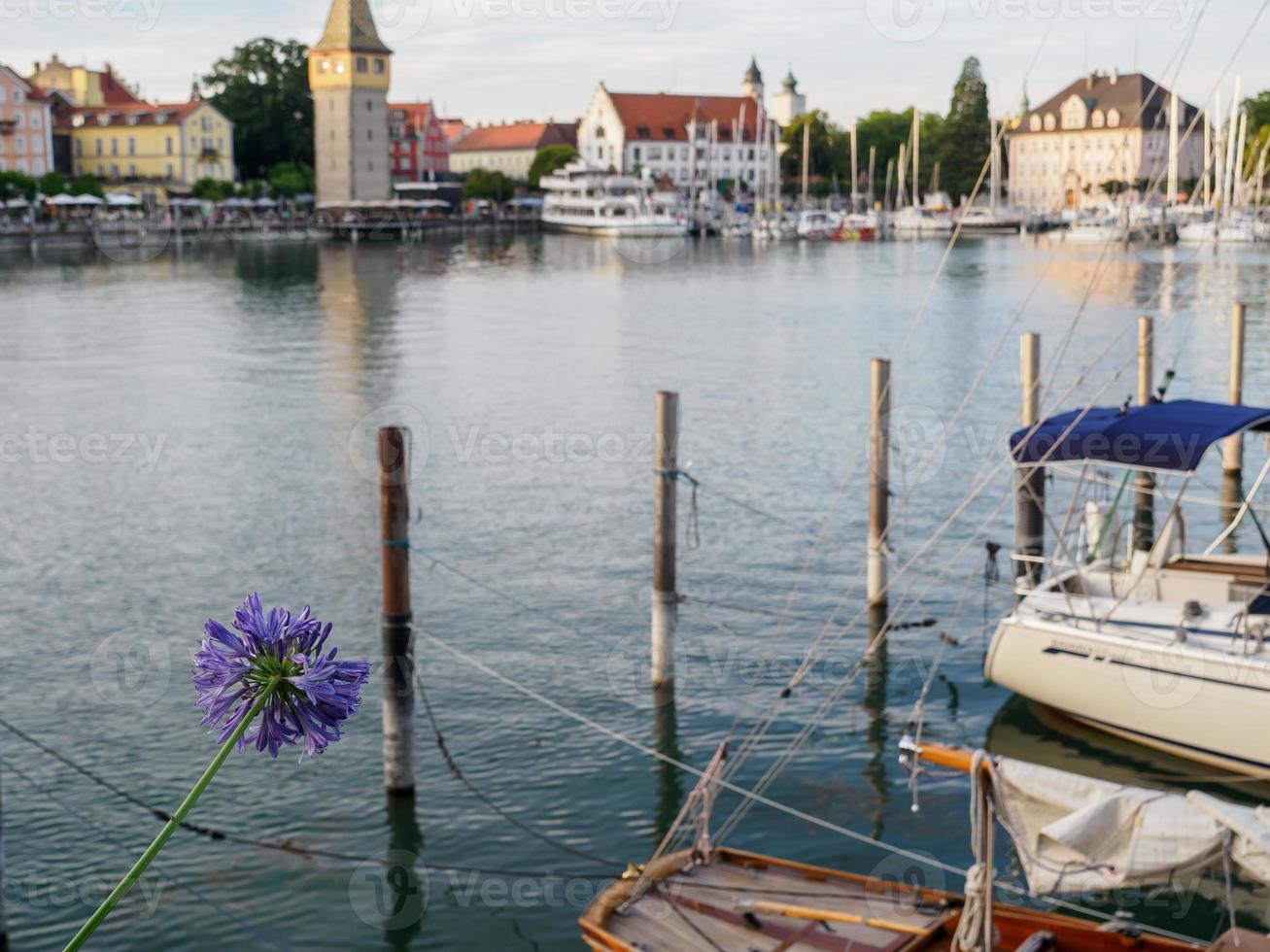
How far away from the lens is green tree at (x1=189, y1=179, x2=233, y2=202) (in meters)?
129

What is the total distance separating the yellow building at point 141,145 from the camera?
133 m

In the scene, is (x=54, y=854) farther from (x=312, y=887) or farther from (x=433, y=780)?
(x=433, y=780)

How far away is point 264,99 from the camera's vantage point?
141250 millimetres

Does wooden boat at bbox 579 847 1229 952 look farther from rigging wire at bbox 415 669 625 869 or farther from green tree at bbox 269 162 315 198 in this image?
green tree at bbox 269 162 315 198

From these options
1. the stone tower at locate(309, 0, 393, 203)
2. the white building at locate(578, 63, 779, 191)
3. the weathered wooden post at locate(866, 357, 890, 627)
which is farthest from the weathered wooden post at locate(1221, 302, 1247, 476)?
the white building at locate(578, 63, 779, 191)

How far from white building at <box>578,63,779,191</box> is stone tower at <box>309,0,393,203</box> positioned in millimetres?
44153

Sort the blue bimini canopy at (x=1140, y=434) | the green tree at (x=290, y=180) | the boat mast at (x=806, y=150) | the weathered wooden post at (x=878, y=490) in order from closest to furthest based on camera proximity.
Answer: the blue bimini canopy at (x=1140, y=434) < the weathered wooden post at (x=878, y=490) < the green tree at (x=290, y=180) < the boat mast at (x=806, y=150)

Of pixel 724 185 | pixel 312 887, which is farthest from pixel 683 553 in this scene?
pixel 724 185

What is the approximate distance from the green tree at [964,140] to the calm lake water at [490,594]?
102 meters

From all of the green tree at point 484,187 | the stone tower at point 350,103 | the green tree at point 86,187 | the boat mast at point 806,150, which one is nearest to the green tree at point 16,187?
the green tree at point 86,187

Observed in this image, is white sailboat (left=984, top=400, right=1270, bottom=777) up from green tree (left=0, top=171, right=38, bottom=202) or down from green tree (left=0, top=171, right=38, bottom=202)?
down

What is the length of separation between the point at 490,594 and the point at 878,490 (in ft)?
19.8

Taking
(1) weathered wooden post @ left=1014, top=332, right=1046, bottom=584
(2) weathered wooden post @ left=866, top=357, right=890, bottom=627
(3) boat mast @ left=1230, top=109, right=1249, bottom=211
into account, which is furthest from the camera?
(3) boat mast @ left=1230, top=109, right=1249, bottom=211

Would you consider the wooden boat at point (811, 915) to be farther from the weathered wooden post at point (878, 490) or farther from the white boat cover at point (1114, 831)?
the weathered wooden post at point (878, 490)
